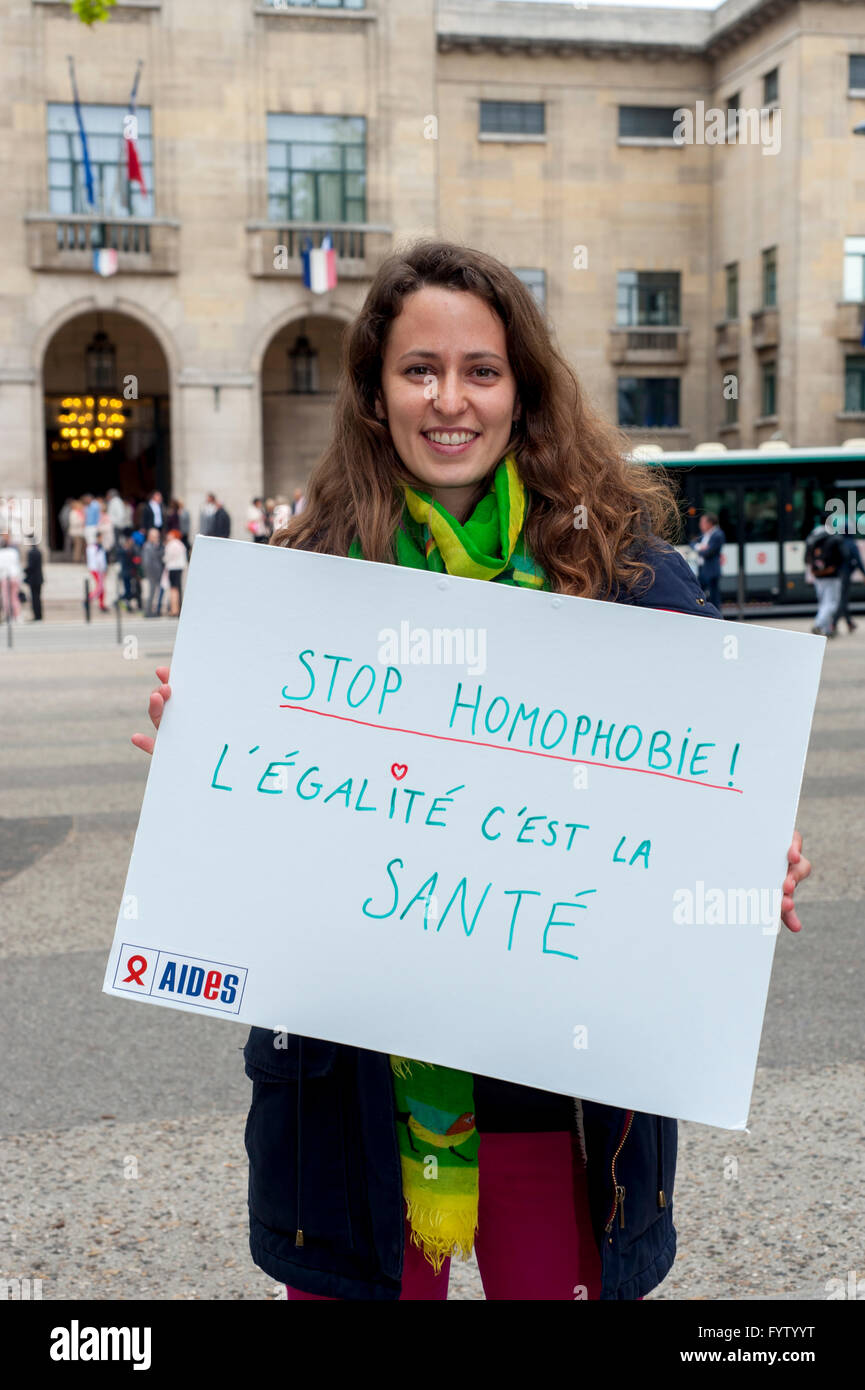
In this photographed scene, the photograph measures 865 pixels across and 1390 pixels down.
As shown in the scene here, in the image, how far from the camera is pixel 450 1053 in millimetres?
2145

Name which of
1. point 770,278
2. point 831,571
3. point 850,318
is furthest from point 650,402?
point 831,571

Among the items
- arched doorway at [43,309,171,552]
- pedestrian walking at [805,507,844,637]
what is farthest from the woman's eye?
arched doorway at [43,309,171,552]

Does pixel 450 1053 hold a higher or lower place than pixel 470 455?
lower

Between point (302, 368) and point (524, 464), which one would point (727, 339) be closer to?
point (302, 368)

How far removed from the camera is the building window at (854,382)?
4119cm

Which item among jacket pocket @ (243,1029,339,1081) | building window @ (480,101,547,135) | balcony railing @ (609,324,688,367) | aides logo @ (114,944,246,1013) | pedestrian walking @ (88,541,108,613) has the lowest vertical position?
pedestrian walking @ (88,541,108,613)

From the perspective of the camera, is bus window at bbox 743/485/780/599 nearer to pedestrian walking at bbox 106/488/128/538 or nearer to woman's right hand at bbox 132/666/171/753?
pedestrian walking at bbox 106/488/128/538

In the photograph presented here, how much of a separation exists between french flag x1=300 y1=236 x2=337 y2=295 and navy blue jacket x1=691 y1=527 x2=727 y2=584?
1881cm

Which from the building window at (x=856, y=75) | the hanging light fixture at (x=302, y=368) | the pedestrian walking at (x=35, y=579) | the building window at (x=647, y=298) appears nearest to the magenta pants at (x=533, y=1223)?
the pedestrian walking at (x=35, y=579)

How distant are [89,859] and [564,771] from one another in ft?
17.9

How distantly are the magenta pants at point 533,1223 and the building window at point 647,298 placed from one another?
44.3 m

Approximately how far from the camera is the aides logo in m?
2.19
